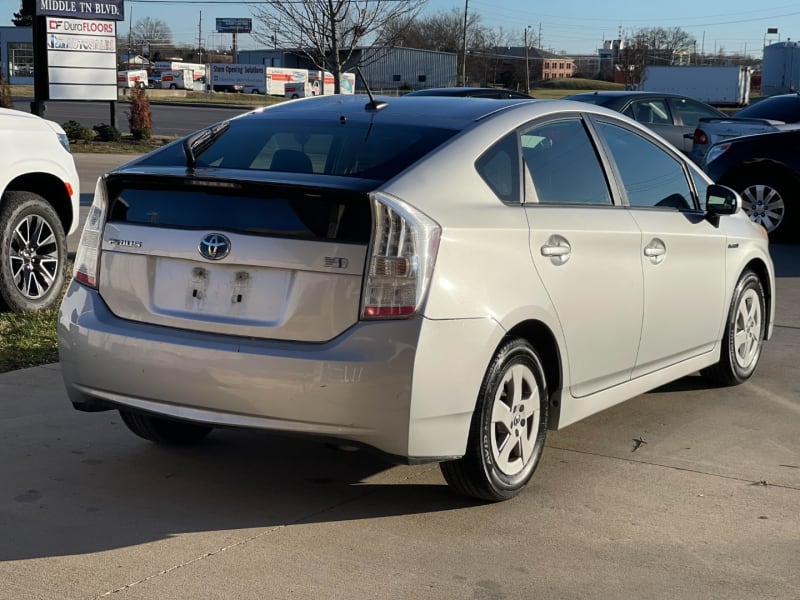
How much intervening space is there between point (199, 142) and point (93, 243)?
25.1 inches

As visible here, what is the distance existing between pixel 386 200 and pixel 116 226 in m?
1.19

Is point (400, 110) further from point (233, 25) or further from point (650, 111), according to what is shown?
point (233, 25)

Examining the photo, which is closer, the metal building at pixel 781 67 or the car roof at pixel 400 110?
the car roof at pixel 400 110

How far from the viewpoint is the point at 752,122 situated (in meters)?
16.2

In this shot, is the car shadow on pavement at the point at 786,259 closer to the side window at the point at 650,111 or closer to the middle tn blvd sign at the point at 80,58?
the side window at the point at 650,111

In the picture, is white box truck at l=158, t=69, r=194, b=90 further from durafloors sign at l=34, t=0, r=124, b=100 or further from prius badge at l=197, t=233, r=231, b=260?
prius badge at l=197, t=233, r=231, b=260

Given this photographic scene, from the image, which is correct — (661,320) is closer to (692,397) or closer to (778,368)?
(692,397)

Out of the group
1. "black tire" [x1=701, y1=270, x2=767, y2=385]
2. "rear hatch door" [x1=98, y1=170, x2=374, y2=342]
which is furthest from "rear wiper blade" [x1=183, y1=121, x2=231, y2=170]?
"black tire" [x1=701, y1=270, x2=767, y2=385]

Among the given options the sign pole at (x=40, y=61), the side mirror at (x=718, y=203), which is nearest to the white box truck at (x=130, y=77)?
the sign pole at (x=40, y=61)

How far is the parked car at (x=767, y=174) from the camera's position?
13.1 m

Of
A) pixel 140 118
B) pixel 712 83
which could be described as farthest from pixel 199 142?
pixel 712 83

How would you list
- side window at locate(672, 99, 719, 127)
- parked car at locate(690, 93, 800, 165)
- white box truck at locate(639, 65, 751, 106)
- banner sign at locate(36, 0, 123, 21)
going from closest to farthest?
parked car at locate(690, 93, 800, 165) < side window at locate(672, 99, 719, 127) < banner sign at locate(36, 0, 123, 21) < white box truck at locate(639, 65, 751, 106)

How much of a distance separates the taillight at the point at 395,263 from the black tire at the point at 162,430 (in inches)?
58.4

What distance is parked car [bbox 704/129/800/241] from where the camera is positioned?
43.1ft
